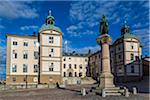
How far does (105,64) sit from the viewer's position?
82.9 feet

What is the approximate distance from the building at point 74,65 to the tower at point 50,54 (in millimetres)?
25818

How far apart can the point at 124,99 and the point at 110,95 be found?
284 cm

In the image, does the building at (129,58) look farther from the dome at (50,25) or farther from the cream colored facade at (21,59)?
the cream colored facade at (21,59)

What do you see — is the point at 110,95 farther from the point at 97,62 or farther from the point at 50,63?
the point at 97,62

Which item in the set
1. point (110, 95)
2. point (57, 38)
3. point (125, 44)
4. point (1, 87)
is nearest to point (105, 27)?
point (110, 95)

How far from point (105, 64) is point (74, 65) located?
54.0m

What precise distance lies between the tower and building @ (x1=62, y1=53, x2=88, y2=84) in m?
25.8

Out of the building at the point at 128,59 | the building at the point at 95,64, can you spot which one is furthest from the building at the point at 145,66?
the building at the point at 95,64

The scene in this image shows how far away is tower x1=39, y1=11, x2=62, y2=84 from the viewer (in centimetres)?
5025

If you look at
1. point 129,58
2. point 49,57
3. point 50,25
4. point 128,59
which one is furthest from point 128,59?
point 50,25

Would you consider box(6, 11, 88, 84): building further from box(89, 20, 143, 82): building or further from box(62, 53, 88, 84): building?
box(62, 53, 88, 84): building

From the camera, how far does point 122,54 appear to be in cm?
5766

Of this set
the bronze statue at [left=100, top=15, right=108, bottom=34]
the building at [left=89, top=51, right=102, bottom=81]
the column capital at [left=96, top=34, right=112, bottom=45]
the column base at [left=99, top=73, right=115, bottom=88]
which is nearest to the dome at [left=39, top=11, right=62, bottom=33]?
the building at [left=89, top=51, right=102, bottom=81]

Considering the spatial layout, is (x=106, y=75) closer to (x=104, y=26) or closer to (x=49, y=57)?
(x=104, y=26)
